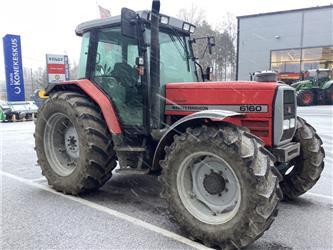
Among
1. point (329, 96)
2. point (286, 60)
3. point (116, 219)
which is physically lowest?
point (116, 219)

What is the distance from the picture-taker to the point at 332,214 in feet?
13.2

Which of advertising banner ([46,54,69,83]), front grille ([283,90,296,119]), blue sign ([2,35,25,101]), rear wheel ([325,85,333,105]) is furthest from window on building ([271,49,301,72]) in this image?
front grille ([283,90,296,119])

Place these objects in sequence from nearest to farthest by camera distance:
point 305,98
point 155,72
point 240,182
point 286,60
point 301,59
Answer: point 240,182 < point 155,72 < point 305,98 < point 301,59 < point 286,60

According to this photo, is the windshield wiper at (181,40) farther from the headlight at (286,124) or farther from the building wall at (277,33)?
the building wall at (277,33)

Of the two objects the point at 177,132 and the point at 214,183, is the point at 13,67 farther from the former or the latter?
the point at 214,183

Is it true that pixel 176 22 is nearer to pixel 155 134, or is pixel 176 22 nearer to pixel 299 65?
pixel 155 134

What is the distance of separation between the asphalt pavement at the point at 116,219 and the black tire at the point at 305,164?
24 centimetres

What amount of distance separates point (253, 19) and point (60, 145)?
26669mm

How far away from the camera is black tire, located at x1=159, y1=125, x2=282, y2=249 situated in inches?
115

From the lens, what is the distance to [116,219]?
12.7 feet

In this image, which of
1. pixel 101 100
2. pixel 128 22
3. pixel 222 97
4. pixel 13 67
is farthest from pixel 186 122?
pixel 13 67

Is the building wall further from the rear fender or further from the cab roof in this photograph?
the rear fender

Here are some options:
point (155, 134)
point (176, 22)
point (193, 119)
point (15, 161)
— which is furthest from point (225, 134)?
point (15, 161)

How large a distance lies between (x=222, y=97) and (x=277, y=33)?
26434mm
